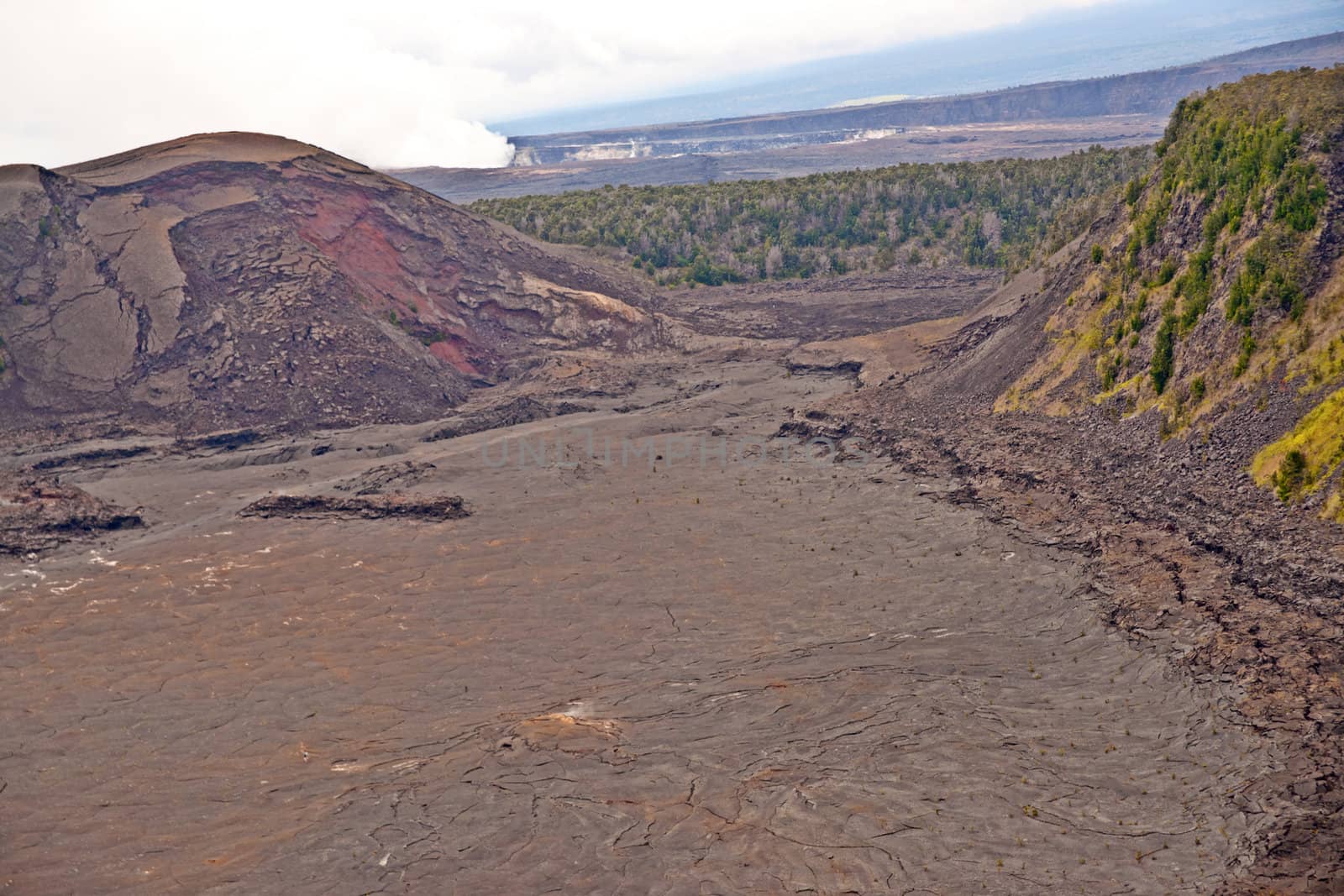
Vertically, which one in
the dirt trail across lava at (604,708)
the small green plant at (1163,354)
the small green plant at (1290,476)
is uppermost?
the small green plant at (1163,354)

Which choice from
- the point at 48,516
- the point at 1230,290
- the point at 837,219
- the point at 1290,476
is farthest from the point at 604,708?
the point at 837,219

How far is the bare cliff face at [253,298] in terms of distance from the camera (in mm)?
41000

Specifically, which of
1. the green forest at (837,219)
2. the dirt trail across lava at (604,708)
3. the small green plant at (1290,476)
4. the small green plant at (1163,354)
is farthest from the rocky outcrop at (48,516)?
the green forest at (837,219)

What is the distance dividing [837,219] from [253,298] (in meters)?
37.5

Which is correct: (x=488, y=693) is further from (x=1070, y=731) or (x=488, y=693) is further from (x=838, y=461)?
(x=838, y=461)

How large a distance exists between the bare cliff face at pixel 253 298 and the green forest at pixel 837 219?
46.1 feet

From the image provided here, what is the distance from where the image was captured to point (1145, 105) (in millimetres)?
153375

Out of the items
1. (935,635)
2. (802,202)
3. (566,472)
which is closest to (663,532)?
(566,472)

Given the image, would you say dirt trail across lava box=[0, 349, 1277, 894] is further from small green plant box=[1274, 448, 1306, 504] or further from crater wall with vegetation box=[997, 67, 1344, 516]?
crater wall with vegetation box=[997, 67, 1344, 516]

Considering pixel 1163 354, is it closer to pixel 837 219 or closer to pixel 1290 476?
pixel 1290 476

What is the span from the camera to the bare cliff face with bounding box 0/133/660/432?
4100cm

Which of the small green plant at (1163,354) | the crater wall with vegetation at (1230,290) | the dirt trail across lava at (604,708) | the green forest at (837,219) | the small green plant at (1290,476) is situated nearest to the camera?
the dirt trail across lava at (604,708)

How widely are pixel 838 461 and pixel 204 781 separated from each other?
Result: 21.0 meters

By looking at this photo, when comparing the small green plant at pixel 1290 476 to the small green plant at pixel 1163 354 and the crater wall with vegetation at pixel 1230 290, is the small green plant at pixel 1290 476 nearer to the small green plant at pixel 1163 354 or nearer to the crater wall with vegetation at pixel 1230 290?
the crater wall with vegetation at pixel 1230 290
